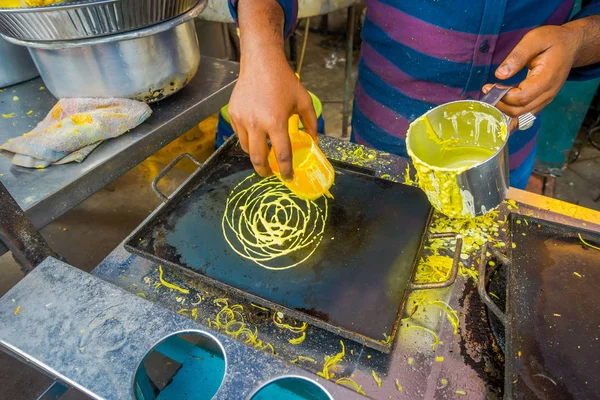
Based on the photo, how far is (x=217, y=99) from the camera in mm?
1904

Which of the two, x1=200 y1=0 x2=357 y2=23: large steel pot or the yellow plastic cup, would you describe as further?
x1=200 y1=0 x2=357 y2=23: large steel pot

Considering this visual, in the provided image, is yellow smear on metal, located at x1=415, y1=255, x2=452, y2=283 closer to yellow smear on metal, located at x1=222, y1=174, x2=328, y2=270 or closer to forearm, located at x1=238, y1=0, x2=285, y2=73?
yellow smear on metal, located at x1=222, y1=174, x2=328, y2=270

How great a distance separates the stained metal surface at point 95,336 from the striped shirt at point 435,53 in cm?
113

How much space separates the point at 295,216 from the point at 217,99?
0.81m

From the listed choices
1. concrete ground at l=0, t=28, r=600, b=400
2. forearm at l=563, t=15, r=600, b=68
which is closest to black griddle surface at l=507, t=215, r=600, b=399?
forearm at l=563, t=15, r=600, b=68

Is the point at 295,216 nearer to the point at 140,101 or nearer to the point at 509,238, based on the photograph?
the point at 509,238

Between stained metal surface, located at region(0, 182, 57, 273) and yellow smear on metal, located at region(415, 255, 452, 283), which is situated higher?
stained metal surface, located at region(0, 182, 57, 273)

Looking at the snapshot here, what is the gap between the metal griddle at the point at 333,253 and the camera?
3.66 feet

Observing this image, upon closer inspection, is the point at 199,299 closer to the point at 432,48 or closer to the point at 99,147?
the point at 99,147

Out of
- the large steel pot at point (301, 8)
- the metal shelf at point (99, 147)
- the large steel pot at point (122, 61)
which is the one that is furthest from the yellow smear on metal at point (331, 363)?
the large steel pot at point (301, 8)

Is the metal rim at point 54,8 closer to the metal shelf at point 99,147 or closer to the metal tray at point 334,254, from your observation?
the metal shelf at point 99,147

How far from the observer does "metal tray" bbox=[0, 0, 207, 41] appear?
1297 millimetres

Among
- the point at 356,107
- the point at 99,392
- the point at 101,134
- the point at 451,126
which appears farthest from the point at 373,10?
the point at 99,392

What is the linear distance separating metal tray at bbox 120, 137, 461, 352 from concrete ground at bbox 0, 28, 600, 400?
160cm
